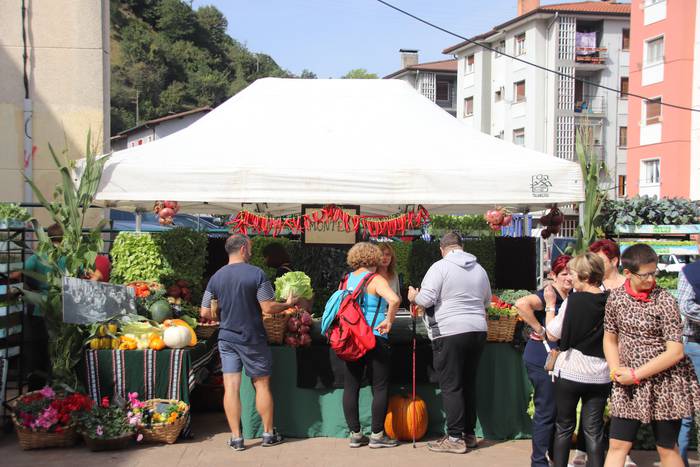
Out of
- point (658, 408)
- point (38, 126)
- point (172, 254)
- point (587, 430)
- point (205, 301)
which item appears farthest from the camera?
point (38, 126)

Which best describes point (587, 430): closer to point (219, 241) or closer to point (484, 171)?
point (484, 171)

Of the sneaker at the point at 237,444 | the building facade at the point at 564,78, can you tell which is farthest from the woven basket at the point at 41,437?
the building facade at the point at 564,78

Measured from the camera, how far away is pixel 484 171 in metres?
6.32

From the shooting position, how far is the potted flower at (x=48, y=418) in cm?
597

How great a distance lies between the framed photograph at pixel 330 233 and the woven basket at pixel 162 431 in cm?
248

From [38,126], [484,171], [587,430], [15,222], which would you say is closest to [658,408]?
[587,430]

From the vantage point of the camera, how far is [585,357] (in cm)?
470

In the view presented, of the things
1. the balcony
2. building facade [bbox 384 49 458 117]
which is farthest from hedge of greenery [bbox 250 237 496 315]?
building facade [bbox 384 49 458 117]

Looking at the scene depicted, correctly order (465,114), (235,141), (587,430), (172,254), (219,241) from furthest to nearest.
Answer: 1. (465,114)
2. (219,241)
3. (172,254)
4. (235,141)
5. (587,430)

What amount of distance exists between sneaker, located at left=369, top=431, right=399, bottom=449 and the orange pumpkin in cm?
7

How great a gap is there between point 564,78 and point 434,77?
16.7 meters

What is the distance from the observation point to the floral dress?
4.23 metres

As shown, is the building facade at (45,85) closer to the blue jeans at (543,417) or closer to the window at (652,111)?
the blue jeans at (543,417)

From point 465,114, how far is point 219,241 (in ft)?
144
